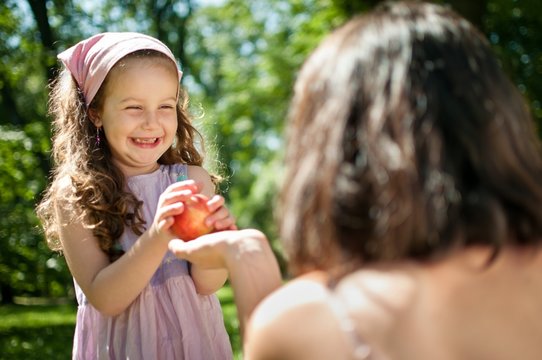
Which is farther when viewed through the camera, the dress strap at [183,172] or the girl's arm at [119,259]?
the dress strap at [183,172]

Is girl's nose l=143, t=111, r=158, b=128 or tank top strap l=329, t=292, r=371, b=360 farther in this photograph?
girl's nose l=143, t=111, r=158, b=128

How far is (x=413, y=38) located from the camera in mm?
1718

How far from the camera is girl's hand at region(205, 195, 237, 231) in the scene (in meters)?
2.53

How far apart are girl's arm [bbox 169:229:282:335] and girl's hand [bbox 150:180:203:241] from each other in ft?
1.33

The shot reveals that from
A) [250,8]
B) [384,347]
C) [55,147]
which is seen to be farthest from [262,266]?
[250,8]

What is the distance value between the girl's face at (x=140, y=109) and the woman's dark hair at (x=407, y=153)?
160 cm

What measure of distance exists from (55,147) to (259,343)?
Result: 2.25 metres

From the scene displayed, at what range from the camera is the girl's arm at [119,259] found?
262cm

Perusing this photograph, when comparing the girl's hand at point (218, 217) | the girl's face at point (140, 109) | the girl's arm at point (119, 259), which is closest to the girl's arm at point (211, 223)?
the girl's hand at point (218, 217)

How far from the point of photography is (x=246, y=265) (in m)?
2.06

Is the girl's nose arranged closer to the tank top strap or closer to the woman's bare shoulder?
the woman's bare shoulder

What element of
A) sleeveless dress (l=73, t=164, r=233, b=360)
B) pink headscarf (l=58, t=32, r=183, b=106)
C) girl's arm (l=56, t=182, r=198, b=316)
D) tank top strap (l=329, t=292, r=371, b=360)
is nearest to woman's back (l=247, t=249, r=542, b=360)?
tank top strap (l=329, t=292, r=371, b=360)

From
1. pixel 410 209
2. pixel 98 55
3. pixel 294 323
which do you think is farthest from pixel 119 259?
pixel 410 209

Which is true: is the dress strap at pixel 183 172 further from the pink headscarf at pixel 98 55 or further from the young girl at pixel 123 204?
the pink headscarf at pixel 98 55
